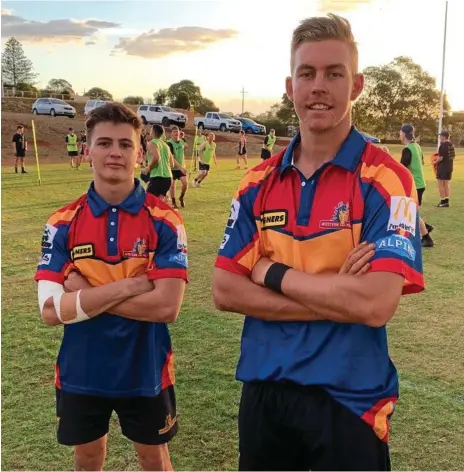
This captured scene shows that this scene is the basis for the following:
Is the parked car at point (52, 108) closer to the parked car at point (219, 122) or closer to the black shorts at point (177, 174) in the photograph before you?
the parked car at point (219, 122)

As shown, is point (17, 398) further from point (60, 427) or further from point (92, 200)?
point (92, 200)

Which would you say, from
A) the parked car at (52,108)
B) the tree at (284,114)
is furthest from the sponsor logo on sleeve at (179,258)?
the tree at (284,114)

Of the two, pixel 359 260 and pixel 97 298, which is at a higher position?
pixel 359 260

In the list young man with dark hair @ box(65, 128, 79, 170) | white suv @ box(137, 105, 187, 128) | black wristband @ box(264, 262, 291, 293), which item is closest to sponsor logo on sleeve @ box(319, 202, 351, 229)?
black wristband @ box(264, 262, 291, 293)

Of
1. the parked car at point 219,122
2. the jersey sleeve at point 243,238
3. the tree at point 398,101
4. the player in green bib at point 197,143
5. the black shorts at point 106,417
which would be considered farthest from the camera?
the tree at point 398,101

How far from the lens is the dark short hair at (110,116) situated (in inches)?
110

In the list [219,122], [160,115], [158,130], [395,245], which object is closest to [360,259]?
[395,245]

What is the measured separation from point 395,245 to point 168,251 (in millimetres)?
1128

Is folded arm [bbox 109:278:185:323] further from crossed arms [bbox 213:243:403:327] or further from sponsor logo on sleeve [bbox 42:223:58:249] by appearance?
crossed arms [bbox 213:243:403:327]

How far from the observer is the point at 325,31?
2.13 metres

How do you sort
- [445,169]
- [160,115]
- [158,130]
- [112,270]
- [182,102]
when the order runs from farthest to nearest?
[182,102] → [160,115] → [445,169] → [158,130] → [112,270]

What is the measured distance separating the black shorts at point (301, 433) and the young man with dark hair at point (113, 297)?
2.30 ft

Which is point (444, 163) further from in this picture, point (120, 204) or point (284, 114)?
point (284, 114)

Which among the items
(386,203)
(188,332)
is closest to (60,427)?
(386,203)
